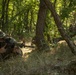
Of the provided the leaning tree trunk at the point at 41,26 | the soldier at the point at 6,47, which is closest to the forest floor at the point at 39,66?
the soldier at the point at 6,47

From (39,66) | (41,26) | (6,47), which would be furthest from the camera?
(41,26)

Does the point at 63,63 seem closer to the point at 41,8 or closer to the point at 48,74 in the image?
the point at 48,74

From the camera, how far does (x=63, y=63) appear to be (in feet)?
23.0

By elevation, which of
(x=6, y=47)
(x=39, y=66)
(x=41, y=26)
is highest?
(x=41, y=26)

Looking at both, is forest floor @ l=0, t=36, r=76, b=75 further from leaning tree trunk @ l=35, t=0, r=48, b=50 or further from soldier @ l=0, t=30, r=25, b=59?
leaning tree trunk @ l=35, t=0, r=48, b=50

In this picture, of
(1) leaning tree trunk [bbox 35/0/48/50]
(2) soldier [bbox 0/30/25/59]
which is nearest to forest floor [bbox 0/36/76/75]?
(2) soldier [bbox 0/30/25/59]

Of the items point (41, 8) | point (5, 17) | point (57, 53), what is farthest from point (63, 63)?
point (5, 17)

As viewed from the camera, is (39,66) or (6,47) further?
(6,47)

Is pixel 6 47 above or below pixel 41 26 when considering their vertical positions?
below

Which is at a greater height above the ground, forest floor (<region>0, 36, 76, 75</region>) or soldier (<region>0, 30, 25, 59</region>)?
soldier (<region>0, 30, 25, 59</region>)

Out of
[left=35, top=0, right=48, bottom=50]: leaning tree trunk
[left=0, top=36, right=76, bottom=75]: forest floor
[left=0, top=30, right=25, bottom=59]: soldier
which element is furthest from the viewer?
[left=35, top=0, right=48, bottom=50]: leaning tree trunk

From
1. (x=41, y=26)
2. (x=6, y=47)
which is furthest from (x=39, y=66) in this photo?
(x=41, y=26)

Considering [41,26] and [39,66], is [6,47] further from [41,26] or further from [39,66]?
[41,26]

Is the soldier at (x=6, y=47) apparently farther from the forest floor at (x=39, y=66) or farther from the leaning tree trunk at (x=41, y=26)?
the leaning tree trunk at (x=41, y=26)
